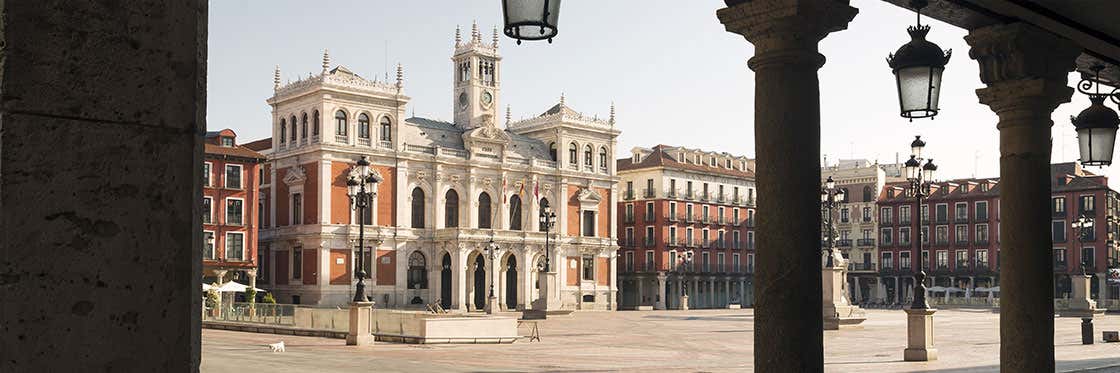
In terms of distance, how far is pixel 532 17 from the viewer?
3725 mm

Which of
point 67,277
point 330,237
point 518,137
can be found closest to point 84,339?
point 67,277

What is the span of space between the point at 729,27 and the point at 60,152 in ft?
11.9

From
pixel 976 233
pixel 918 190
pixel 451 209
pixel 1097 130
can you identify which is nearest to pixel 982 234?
pixel 976 233

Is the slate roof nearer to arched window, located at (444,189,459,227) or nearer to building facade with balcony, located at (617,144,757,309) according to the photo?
building facade with balcony, located at (617,144,757,309)

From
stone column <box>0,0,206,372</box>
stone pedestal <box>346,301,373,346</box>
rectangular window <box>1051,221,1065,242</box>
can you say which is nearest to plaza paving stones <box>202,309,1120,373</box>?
stone pedestal <box>346,301,373,346</box>

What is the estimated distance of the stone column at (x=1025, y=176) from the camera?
672 centimetres

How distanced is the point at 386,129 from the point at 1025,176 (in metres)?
52.2

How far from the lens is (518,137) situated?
2586 inches

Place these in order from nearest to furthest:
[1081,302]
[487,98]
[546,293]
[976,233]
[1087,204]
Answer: [546,293] → [1081,302] → [487,98] → [1087,204] → [976,233]

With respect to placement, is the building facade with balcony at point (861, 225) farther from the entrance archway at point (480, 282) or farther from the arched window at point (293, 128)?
the arched window at point (293, 128)

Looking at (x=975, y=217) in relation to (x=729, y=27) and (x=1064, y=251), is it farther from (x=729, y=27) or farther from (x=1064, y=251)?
(x=729, y=27)

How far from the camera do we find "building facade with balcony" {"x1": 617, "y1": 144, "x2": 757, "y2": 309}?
7381 centimetres

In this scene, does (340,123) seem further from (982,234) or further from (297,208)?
(982,234)

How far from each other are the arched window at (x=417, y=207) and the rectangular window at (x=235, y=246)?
10.1 meters
